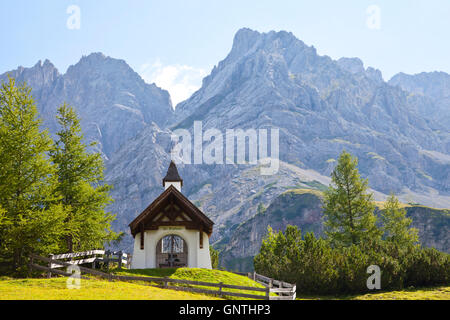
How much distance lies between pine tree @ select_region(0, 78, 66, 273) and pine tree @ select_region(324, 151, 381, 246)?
30958 millimetres

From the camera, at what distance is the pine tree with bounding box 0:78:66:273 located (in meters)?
26.6

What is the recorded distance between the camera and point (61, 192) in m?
33.0

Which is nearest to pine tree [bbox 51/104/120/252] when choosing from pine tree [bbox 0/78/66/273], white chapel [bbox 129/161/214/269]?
pine tree [bbox 0/78/66/273]

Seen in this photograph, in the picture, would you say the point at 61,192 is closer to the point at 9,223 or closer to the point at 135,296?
the point at 9,223

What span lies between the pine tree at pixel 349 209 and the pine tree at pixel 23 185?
1219 inches

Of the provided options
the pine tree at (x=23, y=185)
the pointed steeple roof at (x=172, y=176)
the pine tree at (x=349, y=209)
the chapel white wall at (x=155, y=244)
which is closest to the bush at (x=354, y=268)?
the pine tree at (x=349, y=209)

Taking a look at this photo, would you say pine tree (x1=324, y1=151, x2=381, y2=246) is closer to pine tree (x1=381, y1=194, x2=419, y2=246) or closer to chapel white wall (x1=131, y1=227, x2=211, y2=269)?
pine tree (x1=381, y1=194, x2=419, y2=246)

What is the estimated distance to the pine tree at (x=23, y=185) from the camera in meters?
26.6

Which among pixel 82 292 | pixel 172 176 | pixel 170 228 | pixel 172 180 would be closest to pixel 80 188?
pixel 170 228

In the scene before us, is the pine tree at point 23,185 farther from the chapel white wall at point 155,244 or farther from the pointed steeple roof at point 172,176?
the pointed steeple roof at point 172,176

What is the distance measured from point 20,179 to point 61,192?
17.1 feet

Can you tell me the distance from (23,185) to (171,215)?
11.9m
